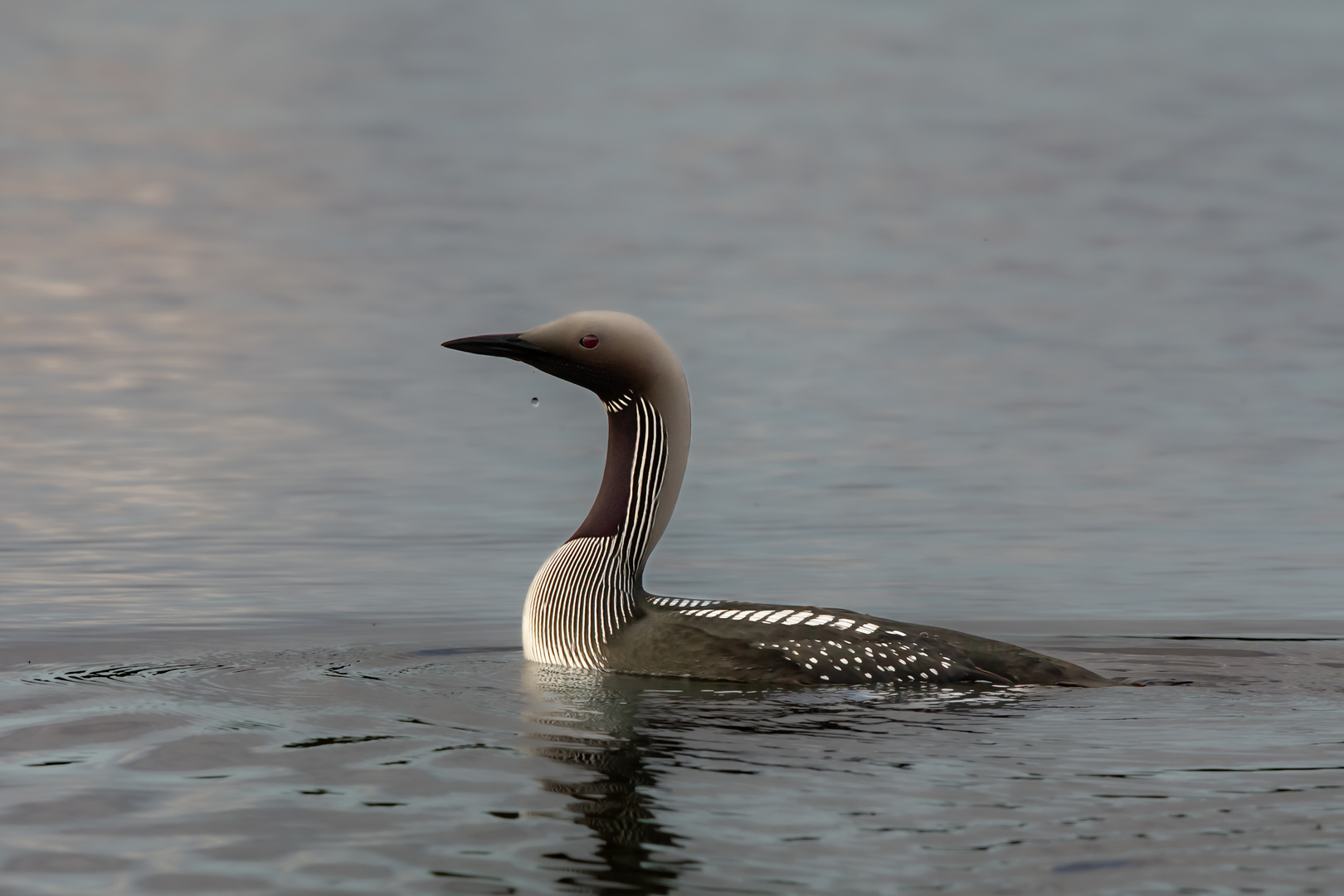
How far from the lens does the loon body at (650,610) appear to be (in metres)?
5.20

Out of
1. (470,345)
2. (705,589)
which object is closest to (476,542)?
(705,589)

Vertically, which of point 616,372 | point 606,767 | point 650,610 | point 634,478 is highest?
point 616,372

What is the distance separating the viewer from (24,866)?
306cm

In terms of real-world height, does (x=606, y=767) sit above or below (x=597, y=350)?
below

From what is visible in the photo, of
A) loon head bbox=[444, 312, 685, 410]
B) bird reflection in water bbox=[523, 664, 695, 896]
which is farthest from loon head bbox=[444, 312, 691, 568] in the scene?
bird reflection in water bbox=[523, 664, 695, 896]

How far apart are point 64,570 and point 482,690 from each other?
583cm

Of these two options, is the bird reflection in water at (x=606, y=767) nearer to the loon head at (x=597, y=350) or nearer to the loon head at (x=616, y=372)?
the loon head at (x=616, y=372)

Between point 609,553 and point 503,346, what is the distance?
3.03ft

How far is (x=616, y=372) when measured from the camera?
5738mm

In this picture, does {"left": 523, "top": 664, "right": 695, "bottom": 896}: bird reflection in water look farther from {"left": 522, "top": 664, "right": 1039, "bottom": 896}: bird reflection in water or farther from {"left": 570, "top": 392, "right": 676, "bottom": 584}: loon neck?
{"left": 570, "top": 392, "right": 676, "bottom": 584}: loon neck

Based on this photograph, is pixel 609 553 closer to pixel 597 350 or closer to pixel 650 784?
pixel 597 350

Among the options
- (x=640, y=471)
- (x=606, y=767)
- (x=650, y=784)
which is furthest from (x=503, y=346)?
(x=650, y=784)

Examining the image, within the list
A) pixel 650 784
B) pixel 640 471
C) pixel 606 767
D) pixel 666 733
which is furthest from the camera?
pixel 640 471

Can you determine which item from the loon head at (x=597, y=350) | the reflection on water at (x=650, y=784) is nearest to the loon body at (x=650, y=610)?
the loon head at (x=597, y=350)
